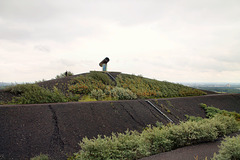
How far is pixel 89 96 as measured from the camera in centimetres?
989

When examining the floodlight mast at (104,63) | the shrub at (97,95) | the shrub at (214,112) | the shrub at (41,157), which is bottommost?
the shrub at (41,157)

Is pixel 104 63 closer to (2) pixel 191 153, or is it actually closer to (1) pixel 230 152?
(2) pixel 191 153

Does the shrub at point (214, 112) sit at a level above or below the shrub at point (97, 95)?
below

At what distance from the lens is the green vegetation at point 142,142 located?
393cm

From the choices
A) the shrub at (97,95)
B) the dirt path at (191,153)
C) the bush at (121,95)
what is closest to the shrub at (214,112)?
the bush at (121,95)

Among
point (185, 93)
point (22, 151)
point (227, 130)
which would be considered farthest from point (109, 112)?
point (185, 93)

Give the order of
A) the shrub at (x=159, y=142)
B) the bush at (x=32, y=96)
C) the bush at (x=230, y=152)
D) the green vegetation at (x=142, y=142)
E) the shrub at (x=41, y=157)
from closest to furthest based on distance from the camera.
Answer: the bush at (x=230, y=152) → the green vegetation at (x=142, y=142) → the shrub at (x=41, y=157) → the shrub at (x=159, y=142) → the bush at (x=32, y=96)

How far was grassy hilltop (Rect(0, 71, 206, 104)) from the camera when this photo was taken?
309 inches

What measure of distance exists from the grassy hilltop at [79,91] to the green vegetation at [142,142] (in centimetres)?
420

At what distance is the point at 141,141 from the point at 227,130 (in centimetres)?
421

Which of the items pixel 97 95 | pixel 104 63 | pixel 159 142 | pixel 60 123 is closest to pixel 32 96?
pixel 60 123

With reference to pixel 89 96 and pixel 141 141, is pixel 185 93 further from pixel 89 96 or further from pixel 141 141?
pixel 141 141

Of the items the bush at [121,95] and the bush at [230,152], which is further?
the bush at [121,95]

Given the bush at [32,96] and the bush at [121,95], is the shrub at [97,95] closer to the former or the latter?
the bush at [121,95]
